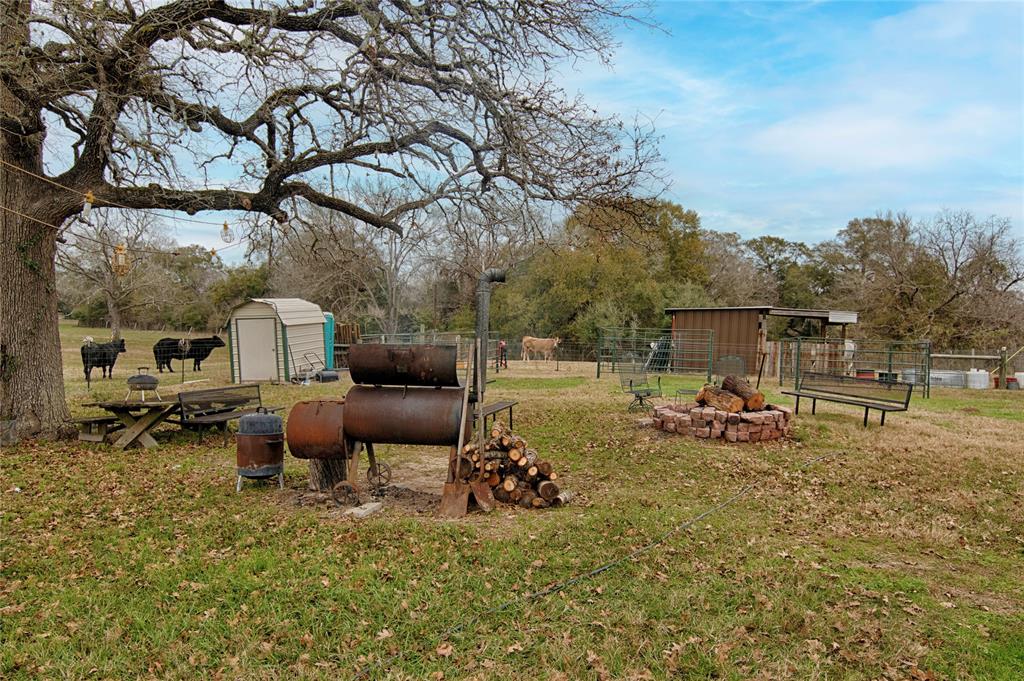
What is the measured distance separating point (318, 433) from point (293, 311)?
13.8 metres

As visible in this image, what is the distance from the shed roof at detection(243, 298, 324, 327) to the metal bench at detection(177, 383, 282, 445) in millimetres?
8269

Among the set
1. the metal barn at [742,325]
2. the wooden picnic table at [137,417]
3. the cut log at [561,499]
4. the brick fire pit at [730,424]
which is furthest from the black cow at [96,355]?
the metal barn at [742,325]

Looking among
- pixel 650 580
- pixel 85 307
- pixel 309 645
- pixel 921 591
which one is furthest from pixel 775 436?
pixel 85 307

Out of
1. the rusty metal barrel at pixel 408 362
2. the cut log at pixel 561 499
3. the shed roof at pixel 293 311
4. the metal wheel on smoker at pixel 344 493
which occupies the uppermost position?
the shed roof at pixel 293 311

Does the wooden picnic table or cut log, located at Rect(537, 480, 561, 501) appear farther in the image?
the wooden picnic table

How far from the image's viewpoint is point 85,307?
38719 mm

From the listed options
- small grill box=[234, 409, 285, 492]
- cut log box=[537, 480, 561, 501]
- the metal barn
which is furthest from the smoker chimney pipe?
the metal barn

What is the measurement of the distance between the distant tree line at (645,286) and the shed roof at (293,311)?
2.35m

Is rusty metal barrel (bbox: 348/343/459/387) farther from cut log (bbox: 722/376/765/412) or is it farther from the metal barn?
the metal barn

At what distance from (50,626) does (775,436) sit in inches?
324

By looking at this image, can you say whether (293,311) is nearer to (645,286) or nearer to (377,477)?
(377,477)

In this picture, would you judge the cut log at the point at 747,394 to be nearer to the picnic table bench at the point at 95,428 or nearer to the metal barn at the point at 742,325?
the picnic table bench at the point at 95,428

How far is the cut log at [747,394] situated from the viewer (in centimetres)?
879

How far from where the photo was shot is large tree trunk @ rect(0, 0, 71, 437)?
8.22 metres
